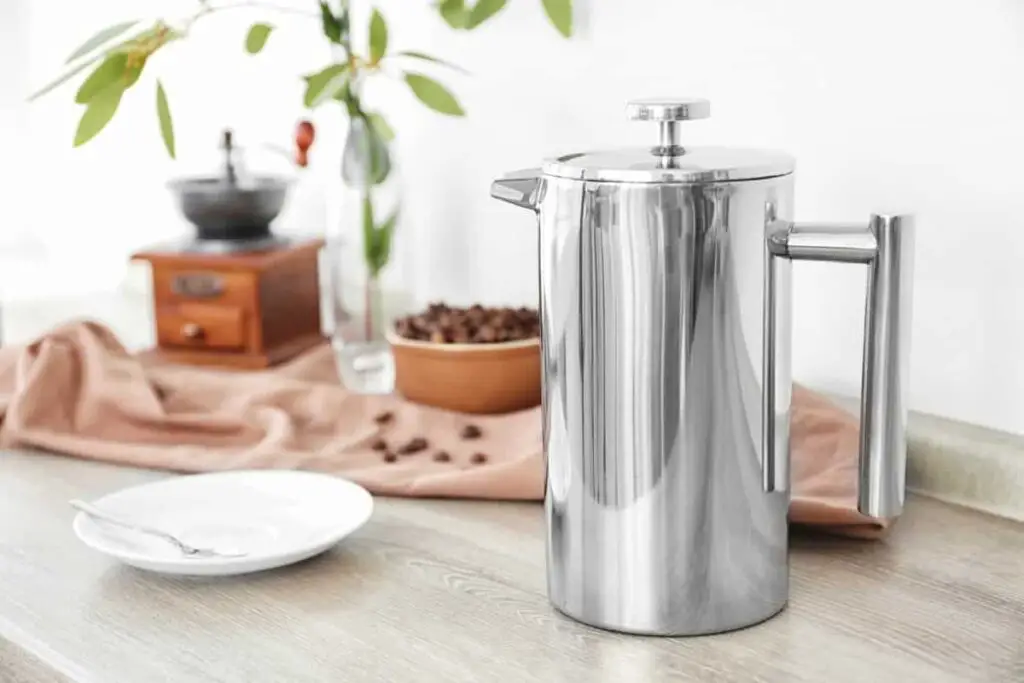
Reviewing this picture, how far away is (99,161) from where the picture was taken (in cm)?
207

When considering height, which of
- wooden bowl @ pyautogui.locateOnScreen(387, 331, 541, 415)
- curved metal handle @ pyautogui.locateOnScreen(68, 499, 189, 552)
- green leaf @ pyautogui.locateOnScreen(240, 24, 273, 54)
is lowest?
curved metal handle @ pyautogui.locateOnScreen(68, 499, 189, 552)

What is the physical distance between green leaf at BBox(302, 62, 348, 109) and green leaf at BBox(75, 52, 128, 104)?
17 cm

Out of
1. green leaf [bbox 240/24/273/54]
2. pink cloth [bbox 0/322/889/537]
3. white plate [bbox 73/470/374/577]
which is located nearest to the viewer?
white plate [bbox 73/470/374/577]

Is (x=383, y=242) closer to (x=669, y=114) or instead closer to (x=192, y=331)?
(x=192, y=331)

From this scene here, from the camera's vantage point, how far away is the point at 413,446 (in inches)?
43.7

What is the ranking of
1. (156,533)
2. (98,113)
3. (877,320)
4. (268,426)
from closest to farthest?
(877,320), (156,533), (98,113), (268,426)

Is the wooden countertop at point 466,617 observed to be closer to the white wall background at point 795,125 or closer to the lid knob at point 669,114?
the white wall background at point 795,125

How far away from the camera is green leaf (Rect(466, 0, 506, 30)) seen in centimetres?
114

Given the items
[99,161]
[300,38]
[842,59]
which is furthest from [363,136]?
[99,161]

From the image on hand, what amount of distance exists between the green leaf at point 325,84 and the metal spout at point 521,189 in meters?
0.46

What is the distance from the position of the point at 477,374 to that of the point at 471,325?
57 millimetres

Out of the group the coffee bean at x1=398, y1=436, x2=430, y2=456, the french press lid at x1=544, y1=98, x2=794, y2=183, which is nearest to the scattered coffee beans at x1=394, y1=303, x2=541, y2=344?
the coffee bean at x1=398, y1=436, x2=430, y2=456

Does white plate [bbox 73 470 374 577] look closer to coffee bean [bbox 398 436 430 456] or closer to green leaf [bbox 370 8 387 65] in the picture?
coffee bean [bbox 398 436 430 456]

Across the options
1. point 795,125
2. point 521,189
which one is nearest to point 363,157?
point 795,125
